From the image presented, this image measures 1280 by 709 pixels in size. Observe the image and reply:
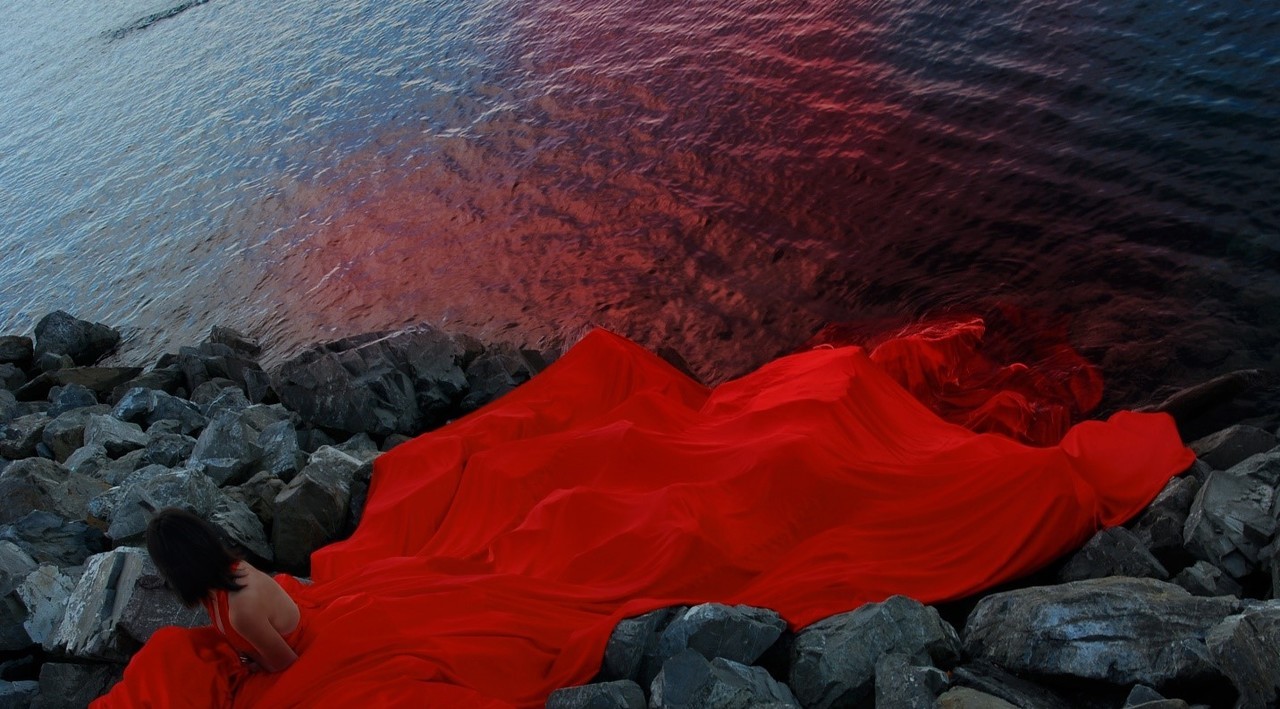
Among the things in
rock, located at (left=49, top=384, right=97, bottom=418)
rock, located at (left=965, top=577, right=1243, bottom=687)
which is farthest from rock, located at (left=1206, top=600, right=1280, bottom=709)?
rock, located at (left=49, top=384, right=97, bottom=418)

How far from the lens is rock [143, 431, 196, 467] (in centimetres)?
870

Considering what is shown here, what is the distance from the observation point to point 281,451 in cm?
830

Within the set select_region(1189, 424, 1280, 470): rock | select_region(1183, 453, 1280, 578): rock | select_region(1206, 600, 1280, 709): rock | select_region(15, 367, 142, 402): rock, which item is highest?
select_region(1206, 600, 1280, 709): rock

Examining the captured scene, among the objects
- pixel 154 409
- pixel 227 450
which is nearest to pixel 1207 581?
pixel 227 450

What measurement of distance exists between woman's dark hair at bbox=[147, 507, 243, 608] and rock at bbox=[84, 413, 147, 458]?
5219mm

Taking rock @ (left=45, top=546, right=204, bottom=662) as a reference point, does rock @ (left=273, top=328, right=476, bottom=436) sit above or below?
below

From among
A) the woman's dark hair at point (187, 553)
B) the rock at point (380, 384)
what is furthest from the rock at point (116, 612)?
the rock at point (380, 384)

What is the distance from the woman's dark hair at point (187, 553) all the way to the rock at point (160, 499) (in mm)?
2536

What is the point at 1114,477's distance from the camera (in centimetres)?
615

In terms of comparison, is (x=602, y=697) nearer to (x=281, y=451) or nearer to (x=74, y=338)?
(x=281, y=451)

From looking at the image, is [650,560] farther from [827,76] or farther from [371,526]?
[827,76]

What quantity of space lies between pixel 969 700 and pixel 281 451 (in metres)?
6.14

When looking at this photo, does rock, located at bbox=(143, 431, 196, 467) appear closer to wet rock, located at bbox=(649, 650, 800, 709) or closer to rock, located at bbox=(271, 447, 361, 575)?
rock, located at bbox=(271, 447, 361, 575)

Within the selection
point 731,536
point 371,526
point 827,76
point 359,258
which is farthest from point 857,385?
point 359,258
